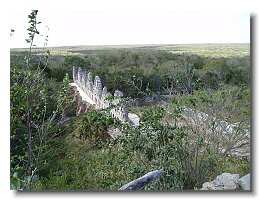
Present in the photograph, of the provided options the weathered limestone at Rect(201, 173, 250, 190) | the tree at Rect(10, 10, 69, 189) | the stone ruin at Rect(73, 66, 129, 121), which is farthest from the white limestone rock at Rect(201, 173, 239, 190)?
the tree at Rect(10, 10, 69, 189)

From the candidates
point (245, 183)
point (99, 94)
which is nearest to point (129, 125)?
point (99, 94)

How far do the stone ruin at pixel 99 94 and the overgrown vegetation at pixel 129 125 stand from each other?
0.17 ft

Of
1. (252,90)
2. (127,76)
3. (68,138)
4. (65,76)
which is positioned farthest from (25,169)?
(252,90)

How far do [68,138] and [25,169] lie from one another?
407mm

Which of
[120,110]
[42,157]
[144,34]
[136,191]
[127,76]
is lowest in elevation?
[136,191]

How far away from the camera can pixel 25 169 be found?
3.63 meters

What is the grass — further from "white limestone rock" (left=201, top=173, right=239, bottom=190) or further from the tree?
"white limestone rock" (left=201, top=173, right=239, bottom=190)

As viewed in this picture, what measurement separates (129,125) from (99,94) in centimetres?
35

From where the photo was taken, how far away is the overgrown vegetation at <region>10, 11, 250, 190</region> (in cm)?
365

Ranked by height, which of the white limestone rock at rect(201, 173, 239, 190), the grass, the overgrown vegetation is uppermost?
the grass

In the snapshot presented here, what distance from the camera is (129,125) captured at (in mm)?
3791

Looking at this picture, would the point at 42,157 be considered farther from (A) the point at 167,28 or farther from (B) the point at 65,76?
(A) the point at 167,28

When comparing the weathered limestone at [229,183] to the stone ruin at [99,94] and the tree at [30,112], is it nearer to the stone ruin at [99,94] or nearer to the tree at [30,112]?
the stone ruin at [99,94]

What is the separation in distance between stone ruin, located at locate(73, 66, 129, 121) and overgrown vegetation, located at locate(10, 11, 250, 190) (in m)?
0.05
